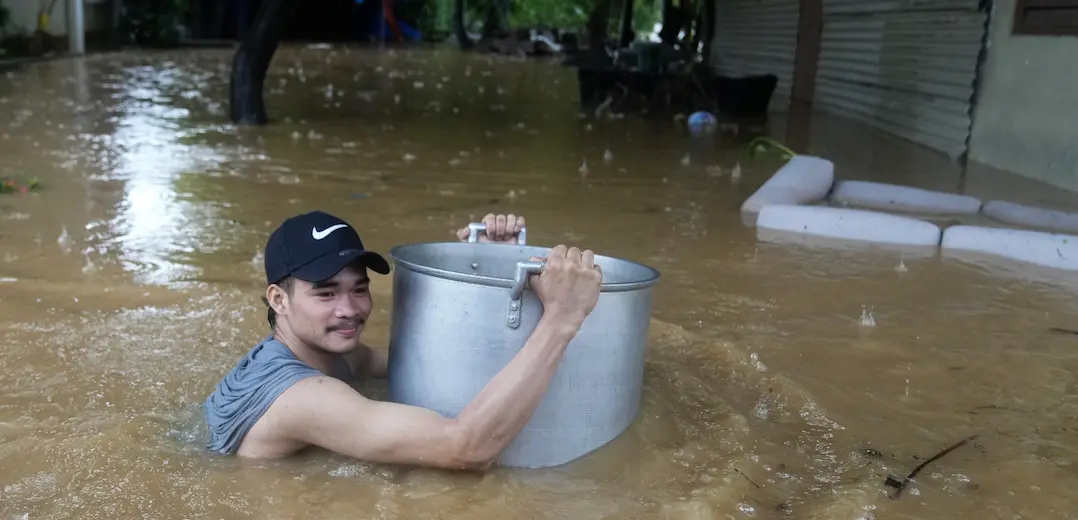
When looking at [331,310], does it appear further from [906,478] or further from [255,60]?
[255,60]

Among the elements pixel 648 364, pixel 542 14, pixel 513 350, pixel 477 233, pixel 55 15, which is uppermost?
pixel 542 14

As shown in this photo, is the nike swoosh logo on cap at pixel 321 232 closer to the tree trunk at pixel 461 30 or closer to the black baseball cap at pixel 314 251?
the black baseball cap at pixel 314 251

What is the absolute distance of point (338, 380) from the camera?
7.93ft

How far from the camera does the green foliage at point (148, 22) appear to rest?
86.8 feet

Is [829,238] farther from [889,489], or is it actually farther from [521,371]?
[521,371]

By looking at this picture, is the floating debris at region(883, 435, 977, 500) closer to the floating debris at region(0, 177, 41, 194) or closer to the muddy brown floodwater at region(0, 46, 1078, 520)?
the muddy brown floodwater at region(0, 46, 1078, 520)

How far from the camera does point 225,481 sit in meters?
2.41

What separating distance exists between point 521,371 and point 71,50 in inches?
900

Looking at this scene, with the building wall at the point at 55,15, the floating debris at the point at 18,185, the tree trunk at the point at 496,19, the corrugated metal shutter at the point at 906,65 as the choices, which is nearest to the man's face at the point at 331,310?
the floating debris at the point at 18,185

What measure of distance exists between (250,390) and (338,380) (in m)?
0.24

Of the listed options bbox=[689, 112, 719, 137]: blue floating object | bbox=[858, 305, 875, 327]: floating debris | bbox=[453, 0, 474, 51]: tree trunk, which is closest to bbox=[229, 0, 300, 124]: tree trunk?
bbox=[689, 112, 719, 137]: blue floating object

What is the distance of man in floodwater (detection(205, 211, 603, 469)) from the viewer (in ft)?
7.24

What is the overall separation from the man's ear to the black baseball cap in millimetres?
21

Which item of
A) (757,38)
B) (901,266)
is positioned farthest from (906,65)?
(757,38)
